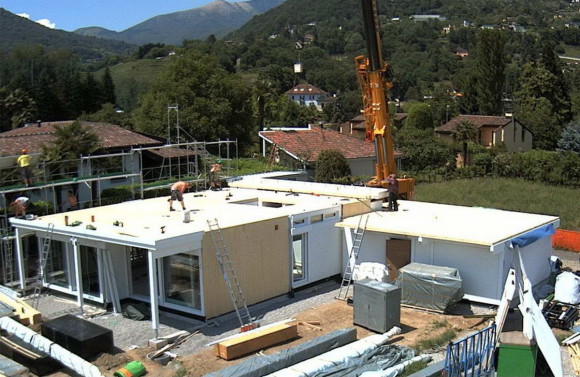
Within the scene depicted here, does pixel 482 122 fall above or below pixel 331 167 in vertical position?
above

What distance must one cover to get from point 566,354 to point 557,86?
5910 centimetres

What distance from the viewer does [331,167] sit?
3694cm

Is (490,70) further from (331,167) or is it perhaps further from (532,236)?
(532,236)

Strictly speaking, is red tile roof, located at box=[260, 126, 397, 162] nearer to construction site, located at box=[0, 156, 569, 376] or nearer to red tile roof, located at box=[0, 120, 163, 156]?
red tile roof, located at box=[0, 120, 163, 156]

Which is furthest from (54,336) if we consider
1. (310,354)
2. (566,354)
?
(566,354)

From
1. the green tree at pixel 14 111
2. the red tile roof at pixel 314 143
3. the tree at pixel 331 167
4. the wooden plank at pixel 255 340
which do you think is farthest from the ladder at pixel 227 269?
the green tree at pixel 14 111

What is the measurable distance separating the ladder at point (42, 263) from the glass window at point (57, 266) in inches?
8.0

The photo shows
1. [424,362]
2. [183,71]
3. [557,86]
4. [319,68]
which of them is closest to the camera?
[424,362]

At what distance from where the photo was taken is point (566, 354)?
14227mm

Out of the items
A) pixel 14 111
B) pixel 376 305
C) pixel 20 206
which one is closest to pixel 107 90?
pixel 14 111

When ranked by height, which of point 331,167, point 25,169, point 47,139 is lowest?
point 331,167

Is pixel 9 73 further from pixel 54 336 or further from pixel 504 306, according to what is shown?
pixel 504 306

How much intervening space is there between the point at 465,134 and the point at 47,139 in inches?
1349

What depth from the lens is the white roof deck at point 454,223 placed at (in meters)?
17.7
